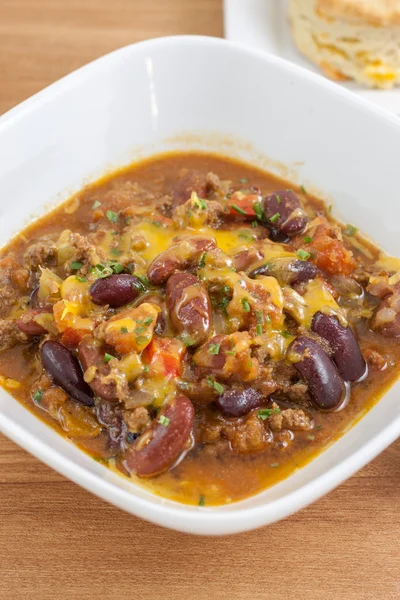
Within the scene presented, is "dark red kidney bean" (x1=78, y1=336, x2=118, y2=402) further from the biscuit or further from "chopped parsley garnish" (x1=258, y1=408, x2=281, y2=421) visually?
the biscuit

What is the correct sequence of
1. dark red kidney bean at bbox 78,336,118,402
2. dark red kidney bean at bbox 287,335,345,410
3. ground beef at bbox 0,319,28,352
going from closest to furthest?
dark red kidney bean at bbox 78,336,118,402 → dark red kidney bean at bbox 287,335,345,410 → ground beef at bbox 0,319,28,352

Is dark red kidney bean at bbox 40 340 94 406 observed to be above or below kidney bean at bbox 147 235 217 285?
below

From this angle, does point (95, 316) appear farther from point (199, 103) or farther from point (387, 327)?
point (199, 103)

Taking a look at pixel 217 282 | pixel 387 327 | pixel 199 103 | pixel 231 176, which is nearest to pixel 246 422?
pixel 217 282

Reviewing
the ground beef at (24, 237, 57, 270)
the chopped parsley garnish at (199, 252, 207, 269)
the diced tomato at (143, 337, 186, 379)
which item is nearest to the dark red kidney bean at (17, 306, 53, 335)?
the ground beef at (24, 237, 57, 270)

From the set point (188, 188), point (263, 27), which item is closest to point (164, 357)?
point (188, 188)

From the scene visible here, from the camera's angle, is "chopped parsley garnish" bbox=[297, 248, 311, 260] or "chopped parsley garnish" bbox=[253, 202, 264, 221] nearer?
"chopped parsley garnish" bbox=[297, 248, 311, 260]

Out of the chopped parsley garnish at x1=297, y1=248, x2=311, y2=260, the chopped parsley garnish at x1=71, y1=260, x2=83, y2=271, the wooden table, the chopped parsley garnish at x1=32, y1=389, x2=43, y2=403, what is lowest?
the wooden table
